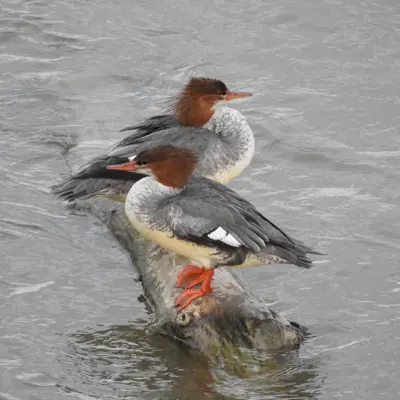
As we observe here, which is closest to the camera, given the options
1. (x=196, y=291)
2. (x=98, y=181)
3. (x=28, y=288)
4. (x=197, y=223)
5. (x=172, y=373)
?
(x=172, y=373)

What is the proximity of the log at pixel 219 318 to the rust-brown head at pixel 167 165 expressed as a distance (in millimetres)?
560

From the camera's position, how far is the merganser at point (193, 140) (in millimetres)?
6918

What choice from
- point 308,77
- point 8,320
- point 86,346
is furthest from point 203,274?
point 308,77

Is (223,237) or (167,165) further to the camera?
A: (167,165)

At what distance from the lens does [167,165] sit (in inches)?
236

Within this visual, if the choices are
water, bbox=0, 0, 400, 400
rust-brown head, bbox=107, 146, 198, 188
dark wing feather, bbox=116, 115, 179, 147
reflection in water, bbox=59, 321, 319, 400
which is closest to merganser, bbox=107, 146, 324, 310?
rust-brown head, bbox=107, 146, 198, 188

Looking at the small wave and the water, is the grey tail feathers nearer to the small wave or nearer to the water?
the water

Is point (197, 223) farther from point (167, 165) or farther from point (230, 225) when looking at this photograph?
point (167, 165)

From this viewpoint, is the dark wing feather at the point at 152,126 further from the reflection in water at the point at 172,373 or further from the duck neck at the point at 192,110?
the reflection in water at the point at 172,373

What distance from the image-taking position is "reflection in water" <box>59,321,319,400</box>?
5.31 metres

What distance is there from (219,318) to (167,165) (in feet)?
3.41

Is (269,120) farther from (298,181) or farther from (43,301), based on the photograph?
(43,301)

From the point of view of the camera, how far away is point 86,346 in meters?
5.75

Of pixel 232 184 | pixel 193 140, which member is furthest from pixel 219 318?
pixel 232 184
